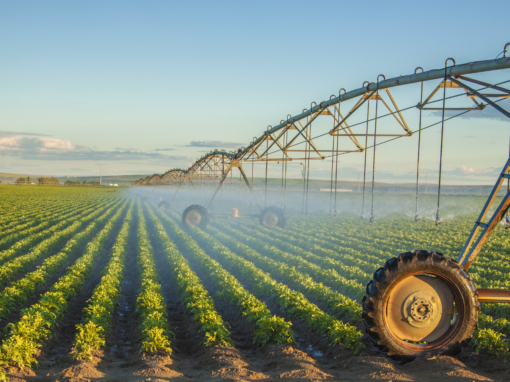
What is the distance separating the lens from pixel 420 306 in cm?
587

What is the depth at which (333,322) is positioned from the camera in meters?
7.68

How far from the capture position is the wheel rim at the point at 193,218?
25.0m

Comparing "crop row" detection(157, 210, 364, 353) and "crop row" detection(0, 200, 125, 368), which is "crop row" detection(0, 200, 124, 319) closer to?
"crop row" detection(0, 200, 125, 368)

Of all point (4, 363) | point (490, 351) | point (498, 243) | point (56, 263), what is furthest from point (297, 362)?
point (498, 243)

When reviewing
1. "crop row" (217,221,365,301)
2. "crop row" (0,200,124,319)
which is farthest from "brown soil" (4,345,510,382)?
"crop row" (217,221,365,301)

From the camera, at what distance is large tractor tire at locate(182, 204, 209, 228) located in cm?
2498

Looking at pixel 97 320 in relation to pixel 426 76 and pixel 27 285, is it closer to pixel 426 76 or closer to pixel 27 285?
pixel 27 285

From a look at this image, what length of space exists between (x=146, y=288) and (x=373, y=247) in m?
12.3

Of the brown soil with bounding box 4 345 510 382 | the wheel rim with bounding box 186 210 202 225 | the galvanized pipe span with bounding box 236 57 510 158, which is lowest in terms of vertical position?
the brown soil with bounding box 4 345 510 382

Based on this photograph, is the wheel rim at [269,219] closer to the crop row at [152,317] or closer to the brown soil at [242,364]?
the crop row at [152,317]

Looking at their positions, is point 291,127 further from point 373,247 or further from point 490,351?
point 490,351

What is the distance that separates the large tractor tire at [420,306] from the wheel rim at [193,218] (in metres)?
19.8

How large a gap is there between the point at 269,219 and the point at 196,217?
463 centimetres

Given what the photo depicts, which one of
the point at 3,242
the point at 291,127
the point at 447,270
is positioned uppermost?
the point at 291,127
